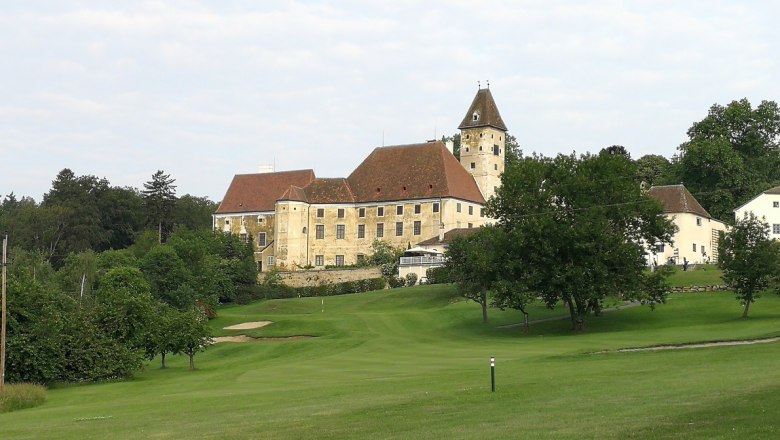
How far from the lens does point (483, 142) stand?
4437 inches

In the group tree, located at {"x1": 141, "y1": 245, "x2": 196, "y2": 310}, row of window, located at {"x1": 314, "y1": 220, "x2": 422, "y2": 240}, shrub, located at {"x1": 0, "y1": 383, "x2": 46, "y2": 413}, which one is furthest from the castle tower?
shrub, located at {"x1": 0, "y1": 383, "x2": 46, "y2": 413}

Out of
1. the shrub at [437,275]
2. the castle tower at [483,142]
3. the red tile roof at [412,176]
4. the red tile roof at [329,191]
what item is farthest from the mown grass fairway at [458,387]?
the castle tower at [483,142]

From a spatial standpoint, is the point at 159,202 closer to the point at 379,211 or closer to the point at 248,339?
the point at 379,211

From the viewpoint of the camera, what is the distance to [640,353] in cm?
4294

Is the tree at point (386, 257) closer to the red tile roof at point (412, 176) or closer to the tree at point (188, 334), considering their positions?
the red tile roof at point (412, 176)

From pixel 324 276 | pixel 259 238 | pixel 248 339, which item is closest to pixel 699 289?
pixel 248 339

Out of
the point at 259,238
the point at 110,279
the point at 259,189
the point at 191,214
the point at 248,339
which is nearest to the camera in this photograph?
the point at 248,339

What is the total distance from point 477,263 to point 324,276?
1515 inches

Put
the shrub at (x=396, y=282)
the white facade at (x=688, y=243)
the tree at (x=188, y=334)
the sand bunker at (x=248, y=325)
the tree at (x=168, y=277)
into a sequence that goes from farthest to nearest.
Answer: the shrub at (x=396, y=282) → the white facade at (x=688, y=243) → the tree at (x=168, y=277) → the sand bunker at (x=248, y=325) → the tree at (x=188, y=334)

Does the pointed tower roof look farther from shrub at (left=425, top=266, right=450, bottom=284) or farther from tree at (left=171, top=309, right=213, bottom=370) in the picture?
tree at (left=171, top=309, right=213, bottom=370)

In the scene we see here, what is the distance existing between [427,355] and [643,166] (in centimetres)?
8359

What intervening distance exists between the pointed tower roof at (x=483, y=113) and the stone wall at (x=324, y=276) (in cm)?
2211

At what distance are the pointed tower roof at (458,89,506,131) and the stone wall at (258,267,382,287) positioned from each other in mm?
22113

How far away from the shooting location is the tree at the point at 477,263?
6550 cm
